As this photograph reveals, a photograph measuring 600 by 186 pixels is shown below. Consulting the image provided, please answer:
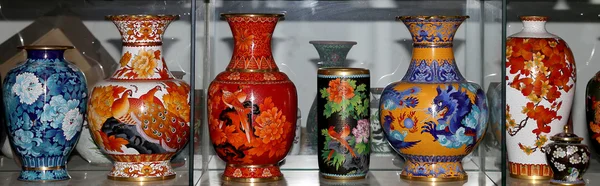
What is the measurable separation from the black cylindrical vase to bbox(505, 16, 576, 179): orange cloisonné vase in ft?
0.97

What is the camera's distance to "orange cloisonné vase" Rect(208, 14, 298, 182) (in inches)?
71.3

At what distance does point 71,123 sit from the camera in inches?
74.0

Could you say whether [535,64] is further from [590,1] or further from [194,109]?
[194,109]

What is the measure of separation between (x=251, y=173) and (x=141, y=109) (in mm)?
249

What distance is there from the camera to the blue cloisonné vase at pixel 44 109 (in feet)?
6.05

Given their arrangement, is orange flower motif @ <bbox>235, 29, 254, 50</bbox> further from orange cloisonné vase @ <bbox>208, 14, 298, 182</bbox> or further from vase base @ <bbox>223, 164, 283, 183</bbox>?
vase base @ <bbox>223, 164, 283, 183</bbox>

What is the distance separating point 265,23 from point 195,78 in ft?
0.57

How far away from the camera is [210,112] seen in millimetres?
→ 1856

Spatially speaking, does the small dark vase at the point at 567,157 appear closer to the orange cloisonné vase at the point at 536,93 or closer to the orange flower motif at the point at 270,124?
the orange cloisonné vase at the point at 536,93

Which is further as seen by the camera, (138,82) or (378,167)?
(378,167)

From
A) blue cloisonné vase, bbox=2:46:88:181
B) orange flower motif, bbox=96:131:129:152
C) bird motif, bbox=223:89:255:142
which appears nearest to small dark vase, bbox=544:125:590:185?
bird motif, bbox=223:89:255:142

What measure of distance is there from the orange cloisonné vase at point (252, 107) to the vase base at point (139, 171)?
0.43 feet

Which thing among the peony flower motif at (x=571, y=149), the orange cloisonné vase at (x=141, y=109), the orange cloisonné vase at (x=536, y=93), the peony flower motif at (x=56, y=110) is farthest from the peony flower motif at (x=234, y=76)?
the peony flower motif at (x=571, y=149)

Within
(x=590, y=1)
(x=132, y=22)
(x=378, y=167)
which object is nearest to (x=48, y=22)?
(x=132, y=22)
